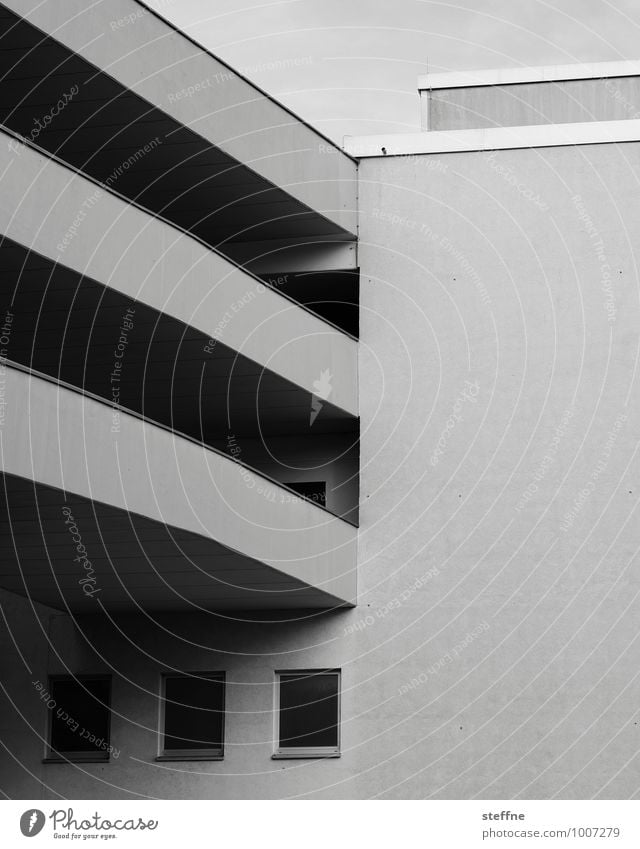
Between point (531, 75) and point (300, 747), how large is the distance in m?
11.8

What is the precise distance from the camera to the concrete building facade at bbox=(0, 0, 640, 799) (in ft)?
56.3

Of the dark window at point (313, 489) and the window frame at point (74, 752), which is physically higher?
the dark window at point (313, 489)

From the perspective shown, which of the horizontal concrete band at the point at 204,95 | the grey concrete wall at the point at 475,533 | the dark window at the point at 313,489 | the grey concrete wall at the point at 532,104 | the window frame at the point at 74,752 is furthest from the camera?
the grey concrete wall at the point at 532,104

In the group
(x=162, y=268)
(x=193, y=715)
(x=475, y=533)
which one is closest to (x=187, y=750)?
(x=193, y=715)

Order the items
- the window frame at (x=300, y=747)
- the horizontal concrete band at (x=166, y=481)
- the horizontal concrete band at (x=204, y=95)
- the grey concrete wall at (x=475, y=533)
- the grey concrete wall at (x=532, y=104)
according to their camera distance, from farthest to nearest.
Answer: the grey concrete wall at (x=532, y=104) < the window frame at (x=300, y=747) < the grey concrete wall at (x=475, y=533) < the horizontal concrete band at (x=204, y=95) < the horizontal concrete band at (x=166, y=481)

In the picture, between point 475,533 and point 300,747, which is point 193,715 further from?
point 475,533

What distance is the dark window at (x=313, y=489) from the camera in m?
20.2

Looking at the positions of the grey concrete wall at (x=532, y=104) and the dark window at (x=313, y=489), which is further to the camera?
the grey concrete wall at (x=532, y=104)

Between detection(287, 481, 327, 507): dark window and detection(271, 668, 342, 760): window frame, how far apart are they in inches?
104

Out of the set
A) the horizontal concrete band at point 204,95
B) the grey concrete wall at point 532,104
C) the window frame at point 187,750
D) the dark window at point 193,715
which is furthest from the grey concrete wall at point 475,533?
the grey concrete wall at point 532,104

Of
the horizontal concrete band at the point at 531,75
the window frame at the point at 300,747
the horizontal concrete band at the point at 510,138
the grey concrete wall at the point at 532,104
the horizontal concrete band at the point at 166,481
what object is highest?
the horizontal concrete band at the point at 531,75

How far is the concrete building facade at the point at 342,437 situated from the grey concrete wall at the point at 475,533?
0.04 metres

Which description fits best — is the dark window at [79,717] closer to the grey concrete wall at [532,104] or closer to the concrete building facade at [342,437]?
the concrete building facade at [342,437]

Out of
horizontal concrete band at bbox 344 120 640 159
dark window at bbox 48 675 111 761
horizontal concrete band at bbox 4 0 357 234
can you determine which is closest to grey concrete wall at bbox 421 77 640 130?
horizontal concrete band at bbox 344 120 640 159
